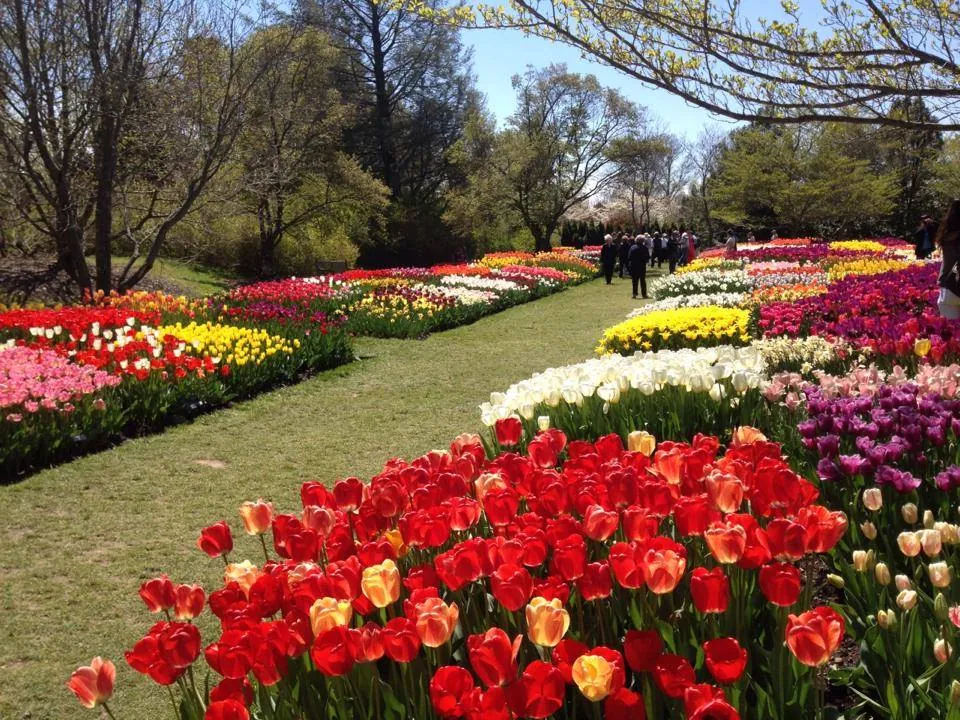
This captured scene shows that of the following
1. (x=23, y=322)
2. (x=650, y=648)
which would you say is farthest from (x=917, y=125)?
(x=23, y=322)

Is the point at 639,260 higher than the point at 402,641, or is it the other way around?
the point at 639,260

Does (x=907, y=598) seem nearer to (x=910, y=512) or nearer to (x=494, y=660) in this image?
(x=910, y=512)

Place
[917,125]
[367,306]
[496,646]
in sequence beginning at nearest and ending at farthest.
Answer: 1. [496,646]
2. [917,125]
3. [367,306]

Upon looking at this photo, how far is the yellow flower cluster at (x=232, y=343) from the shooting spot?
795 cm

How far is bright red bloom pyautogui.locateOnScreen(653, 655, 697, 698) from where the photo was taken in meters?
1.36

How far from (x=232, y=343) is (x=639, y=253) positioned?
1093 centimetres

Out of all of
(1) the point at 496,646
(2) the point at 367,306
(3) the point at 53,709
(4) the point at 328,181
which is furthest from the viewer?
(4) the point at 328,181

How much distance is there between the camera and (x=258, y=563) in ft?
12.9

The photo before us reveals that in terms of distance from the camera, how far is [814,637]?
1377mm

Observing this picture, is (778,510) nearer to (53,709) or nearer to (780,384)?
(780,384)

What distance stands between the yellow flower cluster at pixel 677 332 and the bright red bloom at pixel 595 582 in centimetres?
584

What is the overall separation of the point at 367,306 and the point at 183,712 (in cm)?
1161

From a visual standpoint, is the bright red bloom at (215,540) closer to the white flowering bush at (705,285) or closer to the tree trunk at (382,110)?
the white flowering bush at (705,285)

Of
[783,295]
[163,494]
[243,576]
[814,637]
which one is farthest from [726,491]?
[783,295]
